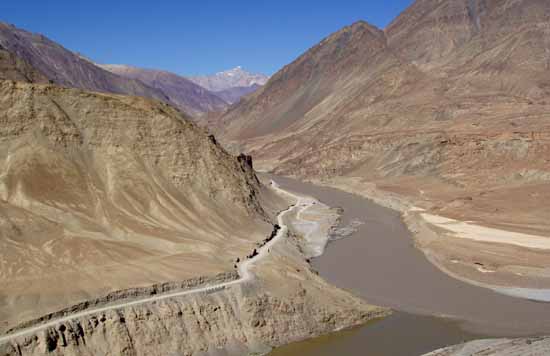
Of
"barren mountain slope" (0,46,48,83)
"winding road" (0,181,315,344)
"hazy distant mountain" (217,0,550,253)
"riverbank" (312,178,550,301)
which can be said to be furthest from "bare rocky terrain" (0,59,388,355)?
"barren mountain slope" (0,46,48,83)

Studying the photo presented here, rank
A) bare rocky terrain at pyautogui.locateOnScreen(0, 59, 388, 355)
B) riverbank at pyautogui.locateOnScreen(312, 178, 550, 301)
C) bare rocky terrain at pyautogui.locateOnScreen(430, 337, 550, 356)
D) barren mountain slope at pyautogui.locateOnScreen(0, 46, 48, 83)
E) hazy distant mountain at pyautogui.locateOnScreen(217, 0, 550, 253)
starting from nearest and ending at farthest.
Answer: bare rocky terrain at pyautogui.locateOnScreen(430, 337, 550, 356) → bare rocky terrain at pyautogui.locateOnScreen(0, 59, 388, 355) → riverbank at pyautogui.locateOnScreen(312, 178, 550, 301) → barren mountain slope at pyautogui.locateOnScreen(0, 46, 48, 83) → hazy distant mountain at pyautogui.locateOnScreen(217, 0, 550, 253)

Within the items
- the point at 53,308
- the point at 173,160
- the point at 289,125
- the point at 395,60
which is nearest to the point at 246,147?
the point at 289,125

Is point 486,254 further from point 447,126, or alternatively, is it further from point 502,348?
point 447,126

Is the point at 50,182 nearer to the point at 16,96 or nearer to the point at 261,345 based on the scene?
the point at 16,96

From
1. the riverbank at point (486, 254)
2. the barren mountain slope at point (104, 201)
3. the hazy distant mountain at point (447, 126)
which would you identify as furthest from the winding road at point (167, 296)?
the hazy distant mountain at point (447, 126)

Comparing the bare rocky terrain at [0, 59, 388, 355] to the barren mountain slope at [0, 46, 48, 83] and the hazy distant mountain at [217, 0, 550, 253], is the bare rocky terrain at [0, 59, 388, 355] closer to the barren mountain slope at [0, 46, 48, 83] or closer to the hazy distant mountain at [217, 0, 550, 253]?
the hazy distant mountain at [217, 0, 550, 253]

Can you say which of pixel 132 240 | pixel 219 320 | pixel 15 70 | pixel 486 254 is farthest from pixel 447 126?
pixel 219 320

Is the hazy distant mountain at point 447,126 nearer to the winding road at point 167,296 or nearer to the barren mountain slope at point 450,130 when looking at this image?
the barren mountain slope at point 450,130
